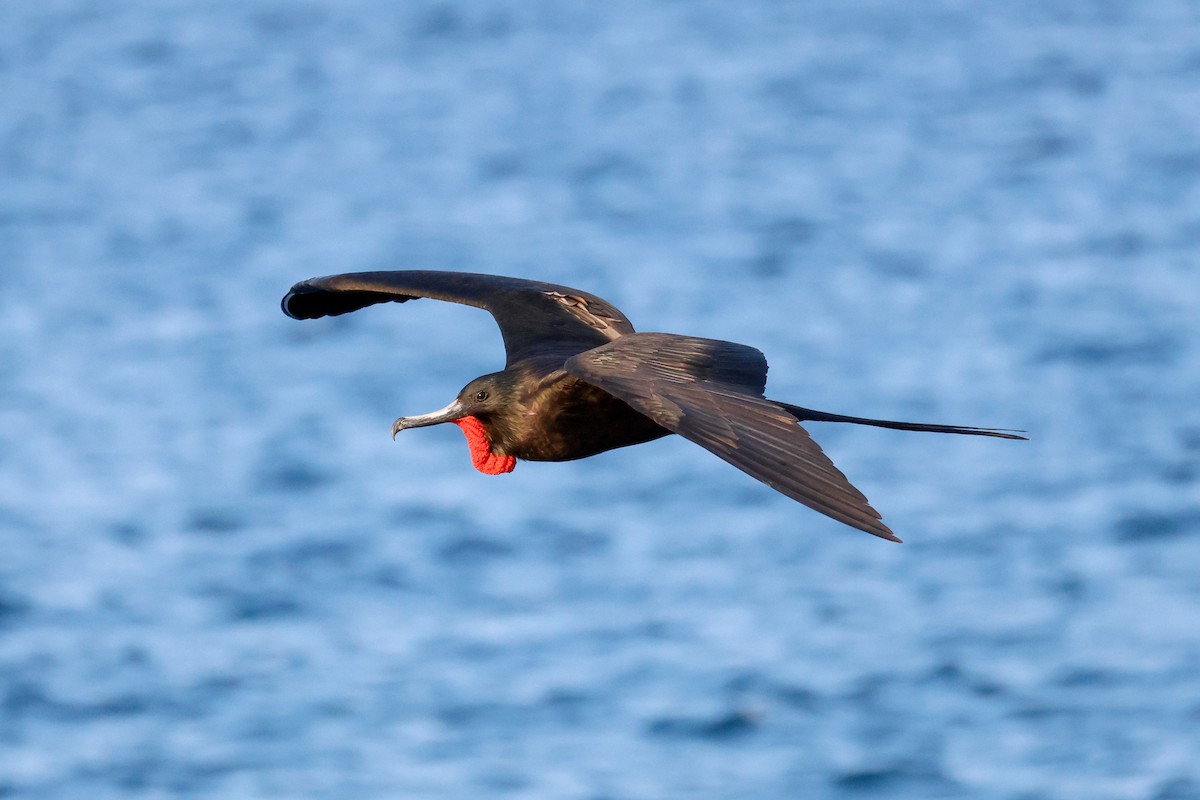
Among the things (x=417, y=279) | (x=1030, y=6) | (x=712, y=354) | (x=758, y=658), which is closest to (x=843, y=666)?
(x=758, y=658)

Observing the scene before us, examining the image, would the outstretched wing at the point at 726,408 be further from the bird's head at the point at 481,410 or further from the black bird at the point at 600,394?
the bird's head at the point at 481,410

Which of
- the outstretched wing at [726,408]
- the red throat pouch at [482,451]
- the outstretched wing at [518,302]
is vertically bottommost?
the outstretched wing at [726,408]

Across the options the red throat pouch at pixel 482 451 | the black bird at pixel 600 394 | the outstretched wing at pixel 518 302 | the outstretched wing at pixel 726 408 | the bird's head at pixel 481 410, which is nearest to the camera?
the outstretched wing at pixel 726 408

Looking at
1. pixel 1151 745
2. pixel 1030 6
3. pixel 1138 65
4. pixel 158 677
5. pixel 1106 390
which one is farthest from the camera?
pixel 1030 6

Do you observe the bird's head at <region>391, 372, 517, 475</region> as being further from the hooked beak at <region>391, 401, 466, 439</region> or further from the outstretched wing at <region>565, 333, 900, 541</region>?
the outstretched wing at <region>565, 333, 900, 541</region>

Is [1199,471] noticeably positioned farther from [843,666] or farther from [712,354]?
[712,354]

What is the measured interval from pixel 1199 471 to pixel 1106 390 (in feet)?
3.97

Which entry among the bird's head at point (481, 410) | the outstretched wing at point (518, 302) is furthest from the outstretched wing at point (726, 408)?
the outstretched wing at point (518, 302)

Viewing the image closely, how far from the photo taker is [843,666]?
15.6m

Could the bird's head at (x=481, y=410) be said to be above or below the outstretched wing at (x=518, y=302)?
below

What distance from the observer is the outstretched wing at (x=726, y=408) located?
5.56 metres

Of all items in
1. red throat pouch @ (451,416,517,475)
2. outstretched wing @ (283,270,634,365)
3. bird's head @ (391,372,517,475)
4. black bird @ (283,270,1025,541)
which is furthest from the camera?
outstretched wing @ (283,270,634,365)

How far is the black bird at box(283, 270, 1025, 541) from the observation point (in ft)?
18.9

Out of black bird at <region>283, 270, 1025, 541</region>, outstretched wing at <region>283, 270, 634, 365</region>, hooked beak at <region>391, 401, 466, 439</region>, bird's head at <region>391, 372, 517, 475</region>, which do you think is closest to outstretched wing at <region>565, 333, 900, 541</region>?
black bird at <region>283, 270, 1025, 541</region>
